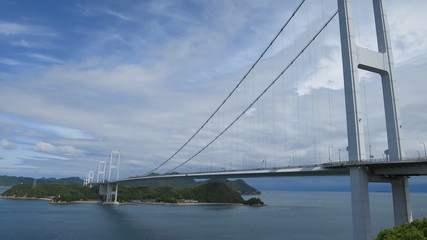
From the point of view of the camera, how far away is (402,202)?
67.0 ft

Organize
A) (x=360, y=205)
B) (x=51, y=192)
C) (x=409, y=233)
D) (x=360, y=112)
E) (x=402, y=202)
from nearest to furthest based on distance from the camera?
(x=409, y=233)
(x=360, y=205)
(x=360, y=112)
(x=402, y=202)
(x=51, y=192)

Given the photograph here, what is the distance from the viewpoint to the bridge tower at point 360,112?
19.0 meters

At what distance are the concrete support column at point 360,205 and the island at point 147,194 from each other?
311ft

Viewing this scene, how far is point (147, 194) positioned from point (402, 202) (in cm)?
10713

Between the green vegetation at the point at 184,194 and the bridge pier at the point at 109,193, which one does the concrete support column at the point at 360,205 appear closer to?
the bridge pier at the point at 109,193

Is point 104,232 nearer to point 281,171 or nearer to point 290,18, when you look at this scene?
point 281,171

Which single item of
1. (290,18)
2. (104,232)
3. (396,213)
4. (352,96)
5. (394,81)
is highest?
(290,18)

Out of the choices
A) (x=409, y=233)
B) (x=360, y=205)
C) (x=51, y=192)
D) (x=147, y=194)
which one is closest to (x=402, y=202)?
(x=360, y=205)

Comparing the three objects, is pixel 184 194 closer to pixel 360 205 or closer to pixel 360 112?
pixel 360 205

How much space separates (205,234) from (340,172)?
26900 millimetres

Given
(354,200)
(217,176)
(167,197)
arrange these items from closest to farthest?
(354,200), (217,176), (167,197)

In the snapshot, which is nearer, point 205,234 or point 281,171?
point 281,171

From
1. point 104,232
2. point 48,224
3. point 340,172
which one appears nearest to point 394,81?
point 340,172

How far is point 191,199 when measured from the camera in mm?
117062
